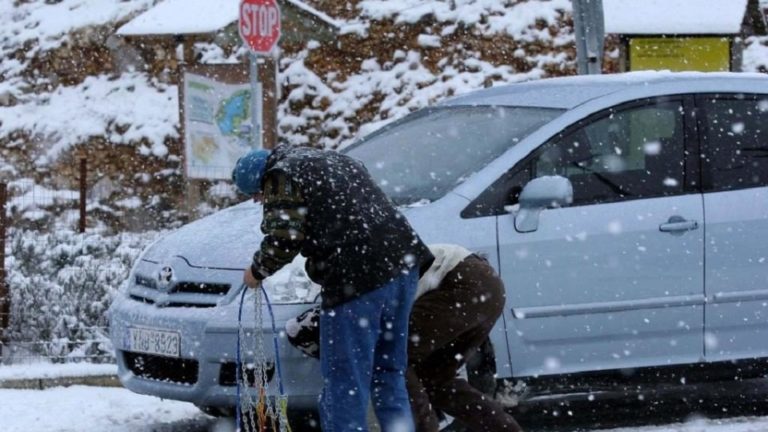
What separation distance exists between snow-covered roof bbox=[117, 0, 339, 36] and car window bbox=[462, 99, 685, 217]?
7.33 metres

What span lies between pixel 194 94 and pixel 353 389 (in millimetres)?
8857

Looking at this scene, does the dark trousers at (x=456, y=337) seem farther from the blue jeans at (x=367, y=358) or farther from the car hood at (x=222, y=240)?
the car hood at (x=222, y=240)

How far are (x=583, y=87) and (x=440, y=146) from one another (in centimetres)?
81

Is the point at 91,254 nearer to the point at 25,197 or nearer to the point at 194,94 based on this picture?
the point at 194,94

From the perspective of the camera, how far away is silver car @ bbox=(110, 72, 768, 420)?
20.5 feet

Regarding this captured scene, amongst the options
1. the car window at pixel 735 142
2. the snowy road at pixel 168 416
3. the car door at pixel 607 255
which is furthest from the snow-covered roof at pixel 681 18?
the car door at pixel 607 255

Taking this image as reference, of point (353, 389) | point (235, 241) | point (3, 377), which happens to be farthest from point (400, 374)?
point (3, 377)

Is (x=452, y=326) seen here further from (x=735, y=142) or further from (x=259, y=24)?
(x=259, y=24)

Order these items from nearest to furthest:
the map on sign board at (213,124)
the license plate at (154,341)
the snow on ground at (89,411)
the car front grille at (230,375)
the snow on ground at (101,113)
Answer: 1. the car front grille at (230,375)
2. the license plate at (154,341)
3. the snow on ground at (89,411)
4. the map on sign board at (213,124)
5. the snow on ground at (101,113)

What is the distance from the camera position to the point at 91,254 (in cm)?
1059

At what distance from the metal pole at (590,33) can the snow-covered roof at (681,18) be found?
320cm

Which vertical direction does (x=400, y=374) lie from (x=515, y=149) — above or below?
below

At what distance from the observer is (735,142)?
7.13 m

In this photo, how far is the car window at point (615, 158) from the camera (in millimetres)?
6562
